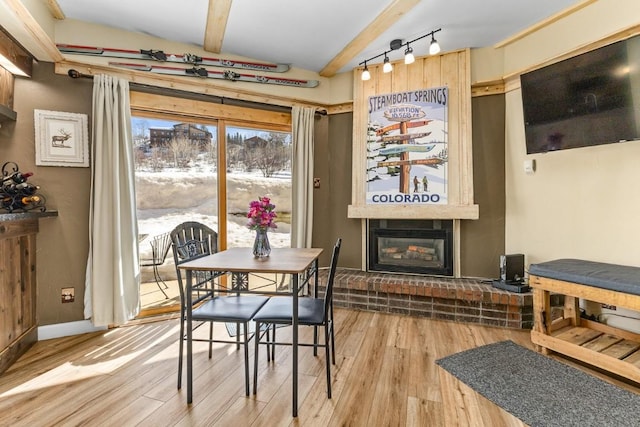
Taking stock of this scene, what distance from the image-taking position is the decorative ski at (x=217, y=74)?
10.1 feet

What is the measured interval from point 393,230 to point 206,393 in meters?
2.61

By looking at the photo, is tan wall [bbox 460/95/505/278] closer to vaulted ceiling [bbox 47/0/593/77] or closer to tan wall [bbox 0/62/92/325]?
vaulted ceiling [bbox 47/0/593/77]

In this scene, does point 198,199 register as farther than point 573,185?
Yes

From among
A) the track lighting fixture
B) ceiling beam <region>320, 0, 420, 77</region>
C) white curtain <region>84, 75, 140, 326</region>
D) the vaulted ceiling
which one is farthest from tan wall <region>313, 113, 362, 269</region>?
white curtain <region>84, 75, 140, 326</region>

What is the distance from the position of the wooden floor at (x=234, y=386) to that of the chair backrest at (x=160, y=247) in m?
0.80

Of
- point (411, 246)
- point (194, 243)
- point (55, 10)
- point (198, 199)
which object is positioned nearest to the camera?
point (194, 243)

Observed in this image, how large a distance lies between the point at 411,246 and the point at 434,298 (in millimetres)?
696

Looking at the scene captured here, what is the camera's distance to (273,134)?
13.0ft

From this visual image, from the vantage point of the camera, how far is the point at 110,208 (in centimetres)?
291

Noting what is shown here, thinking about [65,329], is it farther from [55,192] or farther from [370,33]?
[370,33]

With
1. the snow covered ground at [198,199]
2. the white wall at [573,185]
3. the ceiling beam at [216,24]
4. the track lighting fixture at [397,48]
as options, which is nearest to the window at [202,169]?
the snow covered ground at [198,199]

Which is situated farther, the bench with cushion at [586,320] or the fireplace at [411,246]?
the fireplace at [411,246]

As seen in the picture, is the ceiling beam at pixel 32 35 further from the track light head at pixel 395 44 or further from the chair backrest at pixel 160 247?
the track light head at pixel 395 44

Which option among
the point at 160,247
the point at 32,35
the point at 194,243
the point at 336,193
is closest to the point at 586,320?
the point at 336,193
